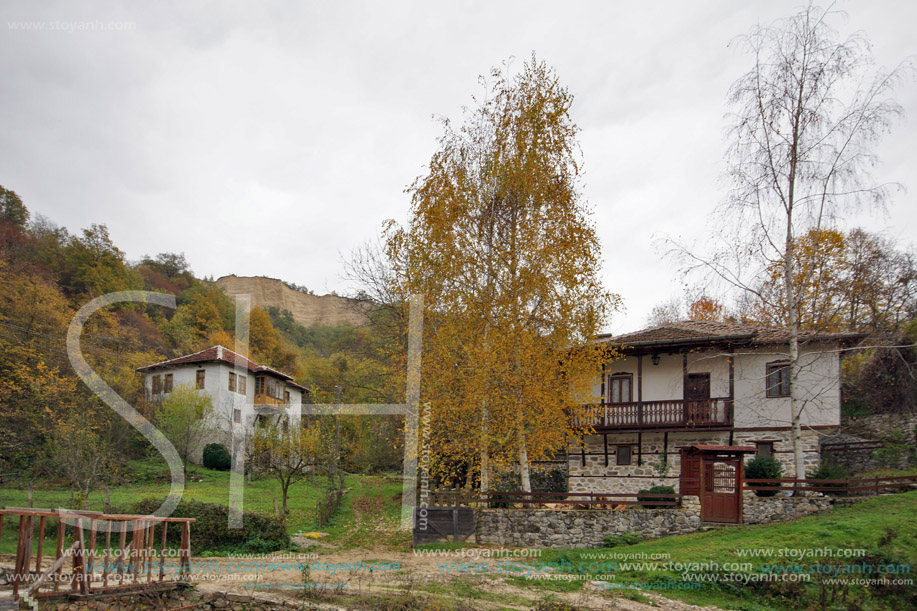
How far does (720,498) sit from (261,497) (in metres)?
15.6

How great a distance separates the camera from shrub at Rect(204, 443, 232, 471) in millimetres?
29078

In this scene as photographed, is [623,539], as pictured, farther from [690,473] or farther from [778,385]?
[778,385]

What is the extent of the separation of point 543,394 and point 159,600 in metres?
9.73

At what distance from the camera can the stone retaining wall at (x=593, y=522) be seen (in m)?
16.0

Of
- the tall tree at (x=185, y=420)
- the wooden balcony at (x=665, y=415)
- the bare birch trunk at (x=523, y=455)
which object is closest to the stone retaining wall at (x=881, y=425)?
the wooden balcony at (x=665, y=415)

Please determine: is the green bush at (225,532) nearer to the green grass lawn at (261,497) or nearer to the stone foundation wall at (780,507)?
the green grass lawn at (261,497)

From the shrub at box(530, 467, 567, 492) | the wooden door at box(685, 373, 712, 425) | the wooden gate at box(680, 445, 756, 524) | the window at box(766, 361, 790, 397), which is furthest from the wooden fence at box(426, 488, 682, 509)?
the window at box(766, 361, 790, 397)

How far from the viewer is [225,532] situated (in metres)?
15.8

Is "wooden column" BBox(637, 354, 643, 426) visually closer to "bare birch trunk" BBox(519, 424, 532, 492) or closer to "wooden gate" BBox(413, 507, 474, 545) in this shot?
"bare birch trunk" BBox(519, 424, 532, 492)

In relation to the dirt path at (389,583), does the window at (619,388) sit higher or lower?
higher

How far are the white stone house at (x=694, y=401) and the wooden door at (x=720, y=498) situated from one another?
12.2 feet

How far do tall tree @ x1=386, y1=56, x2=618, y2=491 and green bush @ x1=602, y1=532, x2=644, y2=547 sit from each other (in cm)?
270

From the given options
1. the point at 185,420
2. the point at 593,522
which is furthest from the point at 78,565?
the point at 185,420

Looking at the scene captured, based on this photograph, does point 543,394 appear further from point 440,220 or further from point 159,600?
point 159,600
